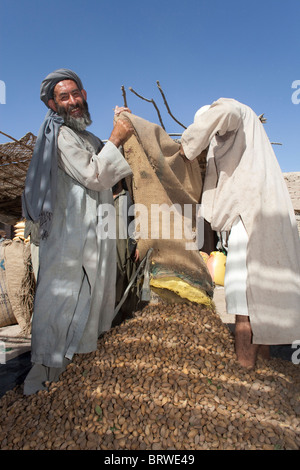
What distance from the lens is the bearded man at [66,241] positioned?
2139 millimetres

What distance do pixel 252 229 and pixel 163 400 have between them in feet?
3.77

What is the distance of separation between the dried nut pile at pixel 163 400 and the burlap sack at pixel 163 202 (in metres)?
0.30

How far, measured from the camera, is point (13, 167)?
6512 mm

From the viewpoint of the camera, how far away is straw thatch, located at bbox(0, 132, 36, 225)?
231 inches

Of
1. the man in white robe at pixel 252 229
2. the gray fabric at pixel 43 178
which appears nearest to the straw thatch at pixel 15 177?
the gray fabric at pixel 43 178

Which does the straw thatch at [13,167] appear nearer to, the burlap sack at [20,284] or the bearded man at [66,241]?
the burlap sack at [20,284]

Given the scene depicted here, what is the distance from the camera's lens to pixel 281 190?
2.12 m

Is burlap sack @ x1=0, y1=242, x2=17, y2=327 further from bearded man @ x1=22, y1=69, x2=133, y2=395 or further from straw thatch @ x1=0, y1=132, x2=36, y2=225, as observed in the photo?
bearded man @ x1=22, y1=69, x2=133, y2=395

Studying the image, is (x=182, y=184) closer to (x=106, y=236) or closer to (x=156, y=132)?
(x=156, y=132)

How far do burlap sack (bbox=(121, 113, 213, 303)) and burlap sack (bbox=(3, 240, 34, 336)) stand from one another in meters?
2.39

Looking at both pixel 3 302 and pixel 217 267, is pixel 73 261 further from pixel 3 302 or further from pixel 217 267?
pixel 217 267

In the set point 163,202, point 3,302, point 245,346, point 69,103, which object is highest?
point 69,103

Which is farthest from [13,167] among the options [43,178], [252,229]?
[252,229]
